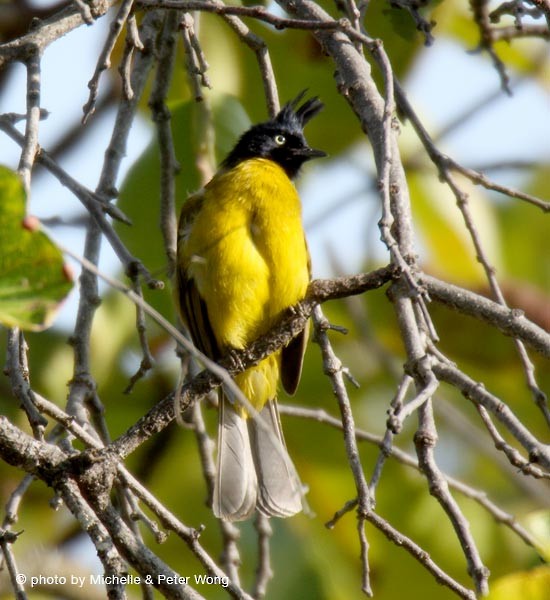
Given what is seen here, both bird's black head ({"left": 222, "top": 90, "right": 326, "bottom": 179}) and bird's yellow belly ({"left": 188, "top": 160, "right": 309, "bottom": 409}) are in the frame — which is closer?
bird's yellow belly ({"left": 188, "top": 160, "right": 309, "bottom": 409})

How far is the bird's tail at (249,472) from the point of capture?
3.04 meters

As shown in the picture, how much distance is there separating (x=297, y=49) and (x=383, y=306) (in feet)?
3.71

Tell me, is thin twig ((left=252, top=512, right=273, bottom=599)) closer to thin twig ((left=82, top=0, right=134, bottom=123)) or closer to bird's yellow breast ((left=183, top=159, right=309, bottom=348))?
bird's yellow breast ((left=183, top=159, right=309, bottom=348))

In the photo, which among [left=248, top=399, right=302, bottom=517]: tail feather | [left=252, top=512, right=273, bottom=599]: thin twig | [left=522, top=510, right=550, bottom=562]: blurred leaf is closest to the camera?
[left=522, top=510, right=550, bottom=562]: blurred leaf

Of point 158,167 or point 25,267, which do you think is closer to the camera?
point 25,267

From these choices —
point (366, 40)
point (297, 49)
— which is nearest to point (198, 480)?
point (297, 49)

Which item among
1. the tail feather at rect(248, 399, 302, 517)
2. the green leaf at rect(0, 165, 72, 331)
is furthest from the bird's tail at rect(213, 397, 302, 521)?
the green leaf at rect(0, 165, 72, 331)

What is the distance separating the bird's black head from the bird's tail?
103 centimetres

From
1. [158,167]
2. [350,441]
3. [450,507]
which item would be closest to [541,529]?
[450,507]

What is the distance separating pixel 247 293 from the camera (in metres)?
3.39

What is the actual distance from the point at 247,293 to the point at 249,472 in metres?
0.59

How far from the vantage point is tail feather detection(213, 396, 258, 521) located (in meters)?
2.99

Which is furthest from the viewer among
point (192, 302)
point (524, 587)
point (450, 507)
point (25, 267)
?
point (192, 302)

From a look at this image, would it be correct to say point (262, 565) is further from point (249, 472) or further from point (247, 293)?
point (247, 293)
